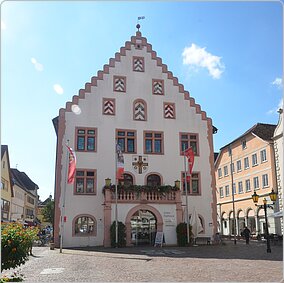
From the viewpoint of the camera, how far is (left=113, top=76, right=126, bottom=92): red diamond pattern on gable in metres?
33.0

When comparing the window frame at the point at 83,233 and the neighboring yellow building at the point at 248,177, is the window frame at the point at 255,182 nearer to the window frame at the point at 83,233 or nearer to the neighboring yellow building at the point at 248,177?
the neighboring yellow building at the point at 248,177

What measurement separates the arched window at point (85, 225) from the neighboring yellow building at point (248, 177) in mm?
16680

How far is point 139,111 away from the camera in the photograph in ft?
108

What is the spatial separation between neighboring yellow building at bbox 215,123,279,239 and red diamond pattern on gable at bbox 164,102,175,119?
11.8 m

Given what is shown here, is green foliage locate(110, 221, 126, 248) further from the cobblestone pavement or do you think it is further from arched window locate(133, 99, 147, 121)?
the cobblestone pavement

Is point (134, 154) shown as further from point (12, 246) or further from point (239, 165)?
point (239, 165)

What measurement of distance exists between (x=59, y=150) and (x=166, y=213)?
10019 millimetres

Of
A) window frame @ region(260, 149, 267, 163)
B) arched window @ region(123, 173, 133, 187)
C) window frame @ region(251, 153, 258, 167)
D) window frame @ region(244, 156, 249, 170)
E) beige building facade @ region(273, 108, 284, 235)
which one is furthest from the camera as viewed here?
window frame @ region(244, 156, 249, 170)

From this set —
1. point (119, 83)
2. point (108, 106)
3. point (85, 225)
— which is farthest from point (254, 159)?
point (85, 225)

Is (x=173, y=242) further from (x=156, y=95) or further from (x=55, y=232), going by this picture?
(x=156, y=95)

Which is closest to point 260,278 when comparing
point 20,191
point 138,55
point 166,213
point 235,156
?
point 166,213

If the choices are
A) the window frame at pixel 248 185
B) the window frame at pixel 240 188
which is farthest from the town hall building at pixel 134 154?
the window frame at pixel 240 188

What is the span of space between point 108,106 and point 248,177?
22.6 meters

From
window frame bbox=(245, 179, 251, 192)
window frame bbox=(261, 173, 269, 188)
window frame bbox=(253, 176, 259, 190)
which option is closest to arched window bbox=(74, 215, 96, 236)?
window frame bbox=(261, 173, 269, 188)
